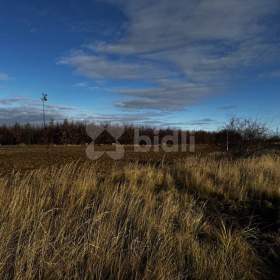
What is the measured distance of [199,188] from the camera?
7.82m

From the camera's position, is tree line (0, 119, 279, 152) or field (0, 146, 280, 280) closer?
field (0, 146, 280, 280)

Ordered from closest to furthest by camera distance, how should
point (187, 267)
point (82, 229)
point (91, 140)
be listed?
point (187, 267)
point (82, 229)
point (91, 140)

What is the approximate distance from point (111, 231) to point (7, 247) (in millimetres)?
1023

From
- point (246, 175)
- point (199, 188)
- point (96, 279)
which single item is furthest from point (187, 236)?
point (246, 175)

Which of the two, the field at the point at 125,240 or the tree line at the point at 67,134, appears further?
the tree line at the point at 67,134

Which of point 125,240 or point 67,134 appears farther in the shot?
point 67,134

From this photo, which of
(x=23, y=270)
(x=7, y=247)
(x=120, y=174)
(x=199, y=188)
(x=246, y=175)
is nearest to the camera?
(x=23, y=270)

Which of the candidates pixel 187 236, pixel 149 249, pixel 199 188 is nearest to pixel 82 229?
pixel 149 249

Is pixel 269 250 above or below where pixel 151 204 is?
below

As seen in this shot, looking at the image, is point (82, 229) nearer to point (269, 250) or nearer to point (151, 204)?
point (151, 204)

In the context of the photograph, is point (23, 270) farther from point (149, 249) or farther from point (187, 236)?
point (187, 236)

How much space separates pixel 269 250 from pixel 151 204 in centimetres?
173

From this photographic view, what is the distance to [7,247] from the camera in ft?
10.1

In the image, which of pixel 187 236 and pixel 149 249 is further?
pixel 187 236
